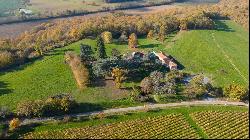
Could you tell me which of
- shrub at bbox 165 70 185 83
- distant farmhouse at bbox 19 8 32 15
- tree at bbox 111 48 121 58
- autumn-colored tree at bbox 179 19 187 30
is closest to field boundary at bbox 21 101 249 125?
shrub at bbox 165 70 185 83

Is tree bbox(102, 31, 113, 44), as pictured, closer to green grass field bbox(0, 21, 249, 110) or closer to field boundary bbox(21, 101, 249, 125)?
green grass field bbox(0, 21, 249, 110)

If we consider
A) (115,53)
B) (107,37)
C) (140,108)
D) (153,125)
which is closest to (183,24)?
(107,37)

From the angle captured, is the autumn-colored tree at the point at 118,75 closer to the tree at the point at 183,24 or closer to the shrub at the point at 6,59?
the shrub at the point at 6,59

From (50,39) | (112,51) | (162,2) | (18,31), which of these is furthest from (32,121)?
(162,2)

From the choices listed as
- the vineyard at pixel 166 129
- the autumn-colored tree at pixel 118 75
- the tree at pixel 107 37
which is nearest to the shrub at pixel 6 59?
the tree at pixel 107 37

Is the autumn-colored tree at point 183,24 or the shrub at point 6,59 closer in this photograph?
the shrub at point 6,59

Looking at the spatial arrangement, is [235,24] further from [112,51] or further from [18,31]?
[18,31]

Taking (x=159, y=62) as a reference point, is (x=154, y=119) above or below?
below
